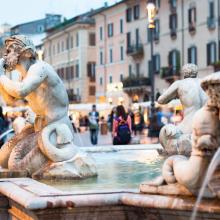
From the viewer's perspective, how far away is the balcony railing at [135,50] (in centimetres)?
5919

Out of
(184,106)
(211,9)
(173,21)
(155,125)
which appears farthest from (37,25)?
(184,106)

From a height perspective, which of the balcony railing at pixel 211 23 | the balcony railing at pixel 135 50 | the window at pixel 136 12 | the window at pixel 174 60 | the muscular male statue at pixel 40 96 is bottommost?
the muscular male statue at pixel 40 96

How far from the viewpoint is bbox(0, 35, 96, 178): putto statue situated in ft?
21.5

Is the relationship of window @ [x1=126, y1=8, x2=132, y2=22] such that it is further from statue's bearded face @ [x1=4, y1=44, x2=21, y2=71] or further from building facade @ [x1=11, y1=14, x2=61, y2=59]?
statue's bearded face @ [x1=4, y1=44, x2=21, y2=71]

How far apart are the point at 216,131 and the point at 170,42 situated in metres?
50.5

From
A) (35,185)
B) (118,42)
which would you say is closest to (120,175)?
(35,185)

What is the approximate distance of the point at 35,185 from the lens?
5.51 meters

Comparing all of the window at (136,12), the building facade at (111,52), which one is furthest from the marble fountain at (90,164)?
the building facade at (111,52)

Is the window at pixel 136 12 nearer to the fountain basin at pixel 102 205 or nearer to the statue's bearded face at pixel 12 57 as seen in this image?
the statue's bearded face at pixel 12 57

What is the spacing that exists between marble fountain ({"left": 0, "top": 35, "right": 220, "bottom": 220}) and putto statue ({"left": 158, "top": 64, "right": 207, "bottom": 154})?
0.05ft

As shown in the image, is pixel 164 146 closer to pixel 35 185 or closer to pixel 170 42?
pixel 35 185

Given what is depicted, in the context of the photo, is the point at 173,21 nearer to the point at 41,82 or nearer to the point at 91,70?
the point at 91,70

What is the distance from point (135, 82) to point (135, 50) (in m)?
3.21

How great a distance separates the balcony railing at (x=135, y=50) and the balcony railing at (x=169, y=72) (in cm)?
578
